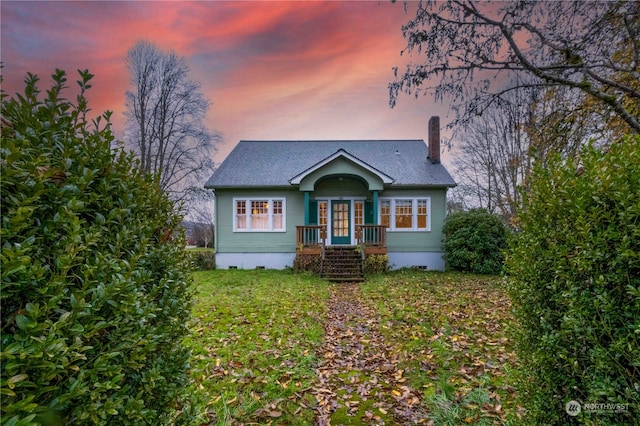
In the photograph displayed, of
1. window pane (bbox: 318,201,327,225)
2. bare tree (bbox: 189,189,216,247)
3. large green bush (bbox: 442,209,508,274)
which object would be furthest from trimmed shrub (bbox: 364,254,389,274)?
bare tree (bbox: 189,189,216,247)

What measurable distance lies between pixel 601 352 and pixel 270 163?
52.1 ft

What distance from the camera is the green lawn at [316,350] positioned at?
3258 mm

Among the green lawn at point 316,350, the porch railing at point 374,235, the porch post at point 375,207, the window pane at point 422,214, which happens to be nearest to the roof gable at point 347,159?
the porch post at point 375,207

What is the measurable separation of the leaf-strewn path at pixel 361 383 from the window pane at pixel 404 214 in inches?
368

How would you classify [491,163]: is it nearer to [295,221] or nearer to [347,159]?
[347,159]

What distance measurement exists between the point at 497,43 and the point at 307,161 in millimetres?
12256

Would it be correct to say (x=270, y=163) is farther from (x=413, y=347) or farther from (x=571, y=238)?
(x=571, y=238)

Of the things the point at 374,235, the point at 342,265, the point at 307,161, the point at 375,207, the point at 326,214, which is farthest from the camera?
the point at 307,161

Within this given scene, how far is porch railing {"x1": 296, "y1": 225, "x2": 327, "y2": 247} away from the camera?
1336 cm

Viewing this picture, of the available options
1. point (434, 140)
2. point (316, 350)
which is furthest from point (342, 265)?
point (434, 140)

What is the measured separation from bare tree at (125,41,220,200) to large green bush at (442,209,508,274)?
54.4ft

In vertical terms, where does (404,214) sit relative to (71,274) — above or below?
above

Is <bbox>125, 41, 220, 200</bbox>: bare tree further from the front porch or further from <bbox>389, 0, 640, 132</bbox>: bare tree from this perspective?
<bbox>389, 0, 640, 132</bbox>: bare tree

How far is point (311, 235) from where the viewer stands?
46.1 feet
